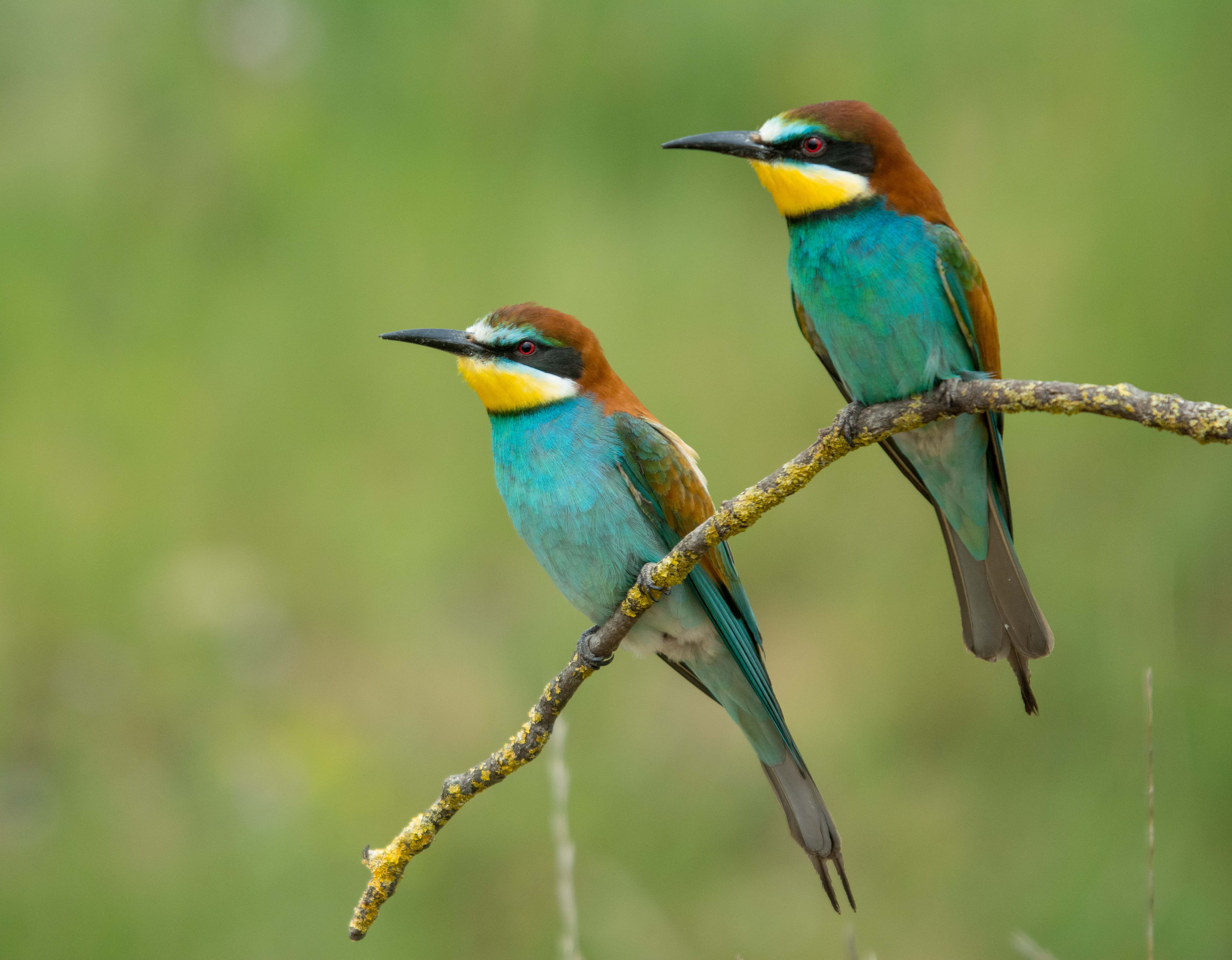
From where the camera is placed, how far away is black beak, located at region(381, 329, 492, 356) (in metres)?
1.28

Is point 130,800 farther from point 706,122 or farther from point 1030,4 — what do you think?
point 1030,4

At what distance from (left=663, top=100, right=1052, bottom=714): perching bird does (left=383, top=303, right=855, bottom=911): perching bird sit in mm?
281

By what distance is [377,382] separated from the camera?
120 inches

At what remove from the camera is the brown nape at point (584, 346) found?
4.54ft

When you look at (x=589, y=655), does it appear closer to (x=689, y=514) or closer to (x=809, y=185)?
(x=689, y=514)

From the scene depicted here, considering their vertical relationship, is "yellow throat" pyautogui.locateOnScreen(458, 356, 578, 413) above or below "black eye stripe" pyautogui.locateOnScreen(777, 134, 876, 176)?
below

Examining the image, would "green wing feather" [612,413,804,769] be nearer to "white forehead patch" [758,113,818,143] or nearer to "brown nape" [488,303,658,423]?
"brown nape" [488,303,658,423]

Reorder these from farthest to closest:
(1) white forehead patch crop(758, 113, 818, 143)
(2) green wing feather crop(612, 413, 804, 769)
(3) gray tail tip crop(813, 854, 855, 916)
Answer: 1. (2) green wing feather crop(612, 413, 804, 769)
2. (1) white forehead patch crop(758, 113, 818, 143)
3. (3) gray tail tip crop(813, 854, 855, 916)

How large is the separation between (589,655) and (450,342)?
42 cm

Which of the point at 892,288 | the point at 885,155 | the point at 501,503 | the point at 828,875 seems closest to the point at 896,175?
the point at 885,155

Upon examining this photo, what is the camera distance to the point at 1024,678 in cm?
98

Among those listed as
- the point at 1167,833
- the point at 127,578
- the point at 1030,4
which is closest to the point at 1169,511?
the point at 1167,833

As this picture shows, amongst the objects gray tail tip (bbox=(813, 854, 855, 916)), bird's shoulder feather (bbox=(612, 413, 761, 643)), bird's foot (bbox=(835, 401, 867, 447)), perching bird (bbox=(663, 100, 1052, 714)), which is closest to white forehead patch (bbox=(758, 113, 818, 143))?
perching bird (bbox=(663, 100, 1052, 714))

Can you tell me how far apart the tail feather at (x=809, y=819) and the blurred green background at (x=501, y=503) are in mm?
1215
